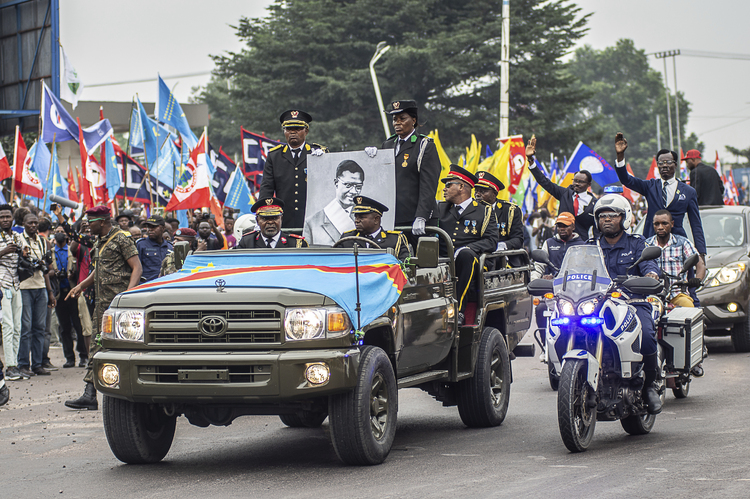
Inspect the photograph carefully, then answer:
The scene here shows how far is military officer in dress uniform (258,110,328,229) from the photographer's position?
366 inches

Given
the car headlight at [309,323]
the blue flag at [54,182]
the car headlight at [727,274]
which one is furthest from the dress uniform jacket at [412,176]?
the blue flag at [54,182]

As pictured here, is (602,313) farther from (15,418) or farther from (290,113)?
(15,418)

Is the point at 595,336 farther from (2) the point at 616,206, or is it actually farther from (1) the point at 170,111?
(1) the point at 170,111

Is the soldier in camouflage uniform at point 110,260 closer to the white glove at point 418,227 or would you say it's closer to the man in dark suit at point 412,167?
the man in dark suit at point 412,167

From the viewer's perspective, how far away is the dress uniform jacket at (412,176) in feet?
29.0

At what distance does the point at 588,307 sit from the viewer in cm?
705

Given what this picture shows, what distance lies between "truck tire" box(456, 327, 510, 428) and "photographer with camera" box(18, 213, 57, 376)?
6600 mm

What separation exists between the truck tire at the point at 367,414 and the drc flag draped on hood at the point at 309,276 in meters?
0.33

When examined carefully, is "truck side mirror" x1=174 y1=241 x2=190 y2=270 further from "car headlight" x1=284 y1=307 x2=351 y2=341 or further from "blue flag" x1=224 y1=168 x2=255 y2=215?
"blue flag" x1=224 y1=168 x2=255 y2=215

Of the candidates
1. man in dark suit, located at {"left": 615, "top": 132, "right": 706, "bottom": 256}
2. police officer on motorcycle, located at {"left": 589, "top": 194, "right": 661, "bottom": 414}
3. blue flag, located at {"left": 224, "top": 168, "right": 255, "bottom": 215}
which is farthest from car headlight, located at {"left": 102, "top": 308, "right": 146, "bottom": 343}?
blue flag, located at {"left": 224, "top": 168, "right": 255, "bottom": 215}

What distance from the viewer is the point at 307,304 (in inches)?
248

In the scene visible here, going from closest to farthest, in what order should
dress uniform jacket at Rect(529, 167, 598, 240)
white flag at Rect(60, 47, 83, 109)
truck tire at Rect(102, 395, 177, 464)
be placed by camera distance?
truck tire at Rect(102, 395, 177, 464) → dress uniform jacket at Rect(529, 167, 598, 240) → white flag at Rect(60, 47, 83, 109)

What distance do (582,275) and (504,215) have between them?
171 inches

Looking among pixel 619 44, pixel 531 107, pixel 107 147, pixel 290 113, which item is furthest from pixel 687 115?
pixel 290 113
